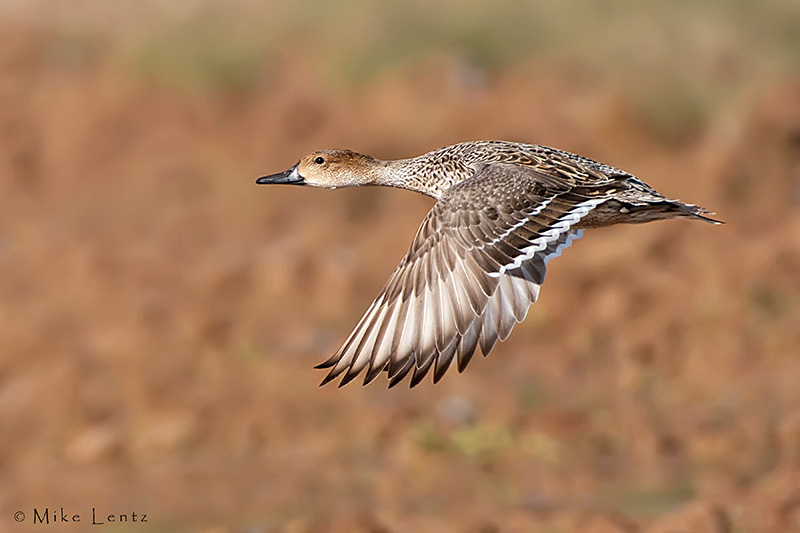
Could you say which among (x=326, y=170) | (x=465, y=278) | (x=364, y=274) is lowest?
(x=465, y=278)

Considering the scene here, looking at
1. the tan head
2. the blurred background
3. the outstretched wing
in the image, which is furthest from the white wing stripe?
the blurred background

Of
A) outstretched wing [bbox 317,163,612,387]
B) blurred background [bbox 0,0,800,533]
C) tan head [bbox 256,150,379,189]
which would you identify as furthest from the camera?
blurred background [bbox 0,0,800,533]

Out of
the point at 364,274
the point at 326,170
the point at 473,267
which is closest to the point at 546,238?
the point at 473,267

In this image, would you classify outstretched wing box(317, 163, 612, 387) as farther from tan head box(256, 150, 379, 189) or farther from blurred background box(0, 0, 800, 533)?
blurred background box(0, 0, 800, 533)

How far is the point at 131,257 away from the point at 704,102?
20.9ft

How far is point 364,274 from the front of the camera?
47.4 feet

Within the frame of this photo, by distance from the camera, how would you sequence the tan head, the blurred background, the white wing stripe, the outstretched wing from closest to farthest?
1. the white wing stripe
2. the outstretched wing
3. the tan head
4. the blurred background

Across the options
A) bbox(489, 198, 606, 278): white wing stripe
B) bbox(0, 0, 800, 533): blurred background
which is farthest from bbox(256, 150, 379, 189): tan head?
bbox(0, 0, 800, 533): blurred background

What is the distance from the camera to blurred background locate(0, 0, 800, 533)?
11711 millimetres

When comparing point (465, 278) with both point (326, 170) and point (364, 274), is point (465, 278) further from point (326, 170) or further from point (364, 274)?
point (364, 274)

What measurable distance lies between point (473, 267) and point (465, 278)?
2.7 inches

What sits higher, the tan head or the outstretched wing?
the tan head

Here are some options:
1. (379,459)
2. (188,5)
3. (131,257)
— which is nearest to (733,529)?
(379,459)

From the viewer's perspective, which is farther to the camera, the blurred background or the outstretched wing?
the blurred background
